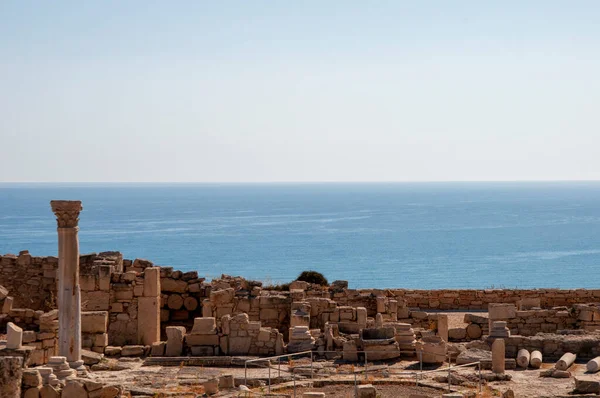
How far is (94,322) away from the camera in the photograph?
22.7 m

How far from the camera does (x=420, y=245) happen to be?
11281 cm

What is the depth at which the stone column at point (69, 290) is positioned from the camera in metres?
19.5

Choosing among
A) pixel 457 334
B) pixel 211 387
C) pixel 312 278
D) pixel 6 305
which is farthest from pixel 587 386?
pixel 312 278

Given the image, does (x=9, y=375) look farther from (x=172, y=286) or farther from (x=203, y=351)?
(x=172, y=286)

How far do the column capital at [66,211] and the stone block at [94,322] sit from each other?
3.72 metres

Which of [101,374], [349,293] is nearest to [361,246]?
[349,293]

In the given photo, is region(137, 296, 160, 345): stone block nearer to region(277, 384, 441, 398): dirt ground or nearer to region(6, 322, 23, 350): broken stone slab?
region(277, 384, 441, 398): dirt ground

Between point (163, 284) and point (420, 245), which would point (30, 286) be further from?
point (420, 245)

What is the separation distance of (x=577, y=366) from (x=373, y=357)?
4.11 m

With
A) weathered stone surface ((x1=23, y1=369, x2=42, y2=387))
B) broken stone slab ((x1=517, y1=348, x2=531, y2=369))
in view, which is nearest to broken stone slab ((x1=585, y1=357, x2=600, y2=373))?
broken stone slab ((x1=517, y1=348, x2=531, y2=369))

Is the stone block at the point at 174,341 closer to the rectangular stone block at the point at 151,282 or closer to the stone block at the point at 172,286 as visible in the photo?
the rectangular stone block at the point at 151,282

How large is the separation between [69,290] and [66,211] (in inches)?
60.0

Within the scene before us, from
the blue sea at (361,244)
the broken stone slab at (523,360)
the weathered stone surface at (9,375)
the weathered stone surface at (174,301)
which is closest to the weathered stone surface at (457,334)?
the broken stone slab at (523,360)

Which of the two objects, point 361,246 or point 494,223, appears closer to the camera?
point 361,246
